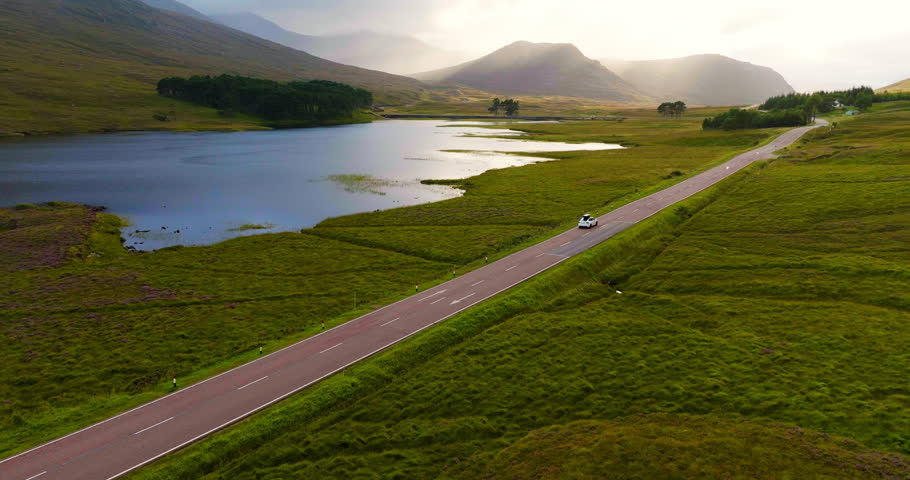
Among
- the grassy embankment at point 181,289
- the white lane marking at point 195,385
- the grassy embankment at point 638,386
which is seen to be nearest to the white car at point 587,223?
the grassy embankment at point 181,289

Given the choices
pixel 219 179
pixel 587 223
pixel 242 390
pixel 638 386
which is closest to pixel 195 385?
pixel 242 390

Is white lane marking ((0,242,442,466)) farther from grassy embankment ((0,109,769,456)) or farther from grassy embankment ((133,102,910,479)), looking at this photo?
grassy embankment ((133,102,910,479))

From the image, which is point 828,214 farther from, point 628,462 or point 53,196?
point 53,196

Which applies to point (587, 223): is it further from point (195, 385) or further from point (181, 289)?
point (195, 385)

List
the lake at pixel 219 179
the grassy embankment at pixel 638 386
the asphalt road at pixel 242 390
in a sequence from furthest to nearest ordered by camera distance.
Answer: the lake at pixel 219 179, the asphalt road at pixel 242 390, the grassy embankment at pixel 638 386

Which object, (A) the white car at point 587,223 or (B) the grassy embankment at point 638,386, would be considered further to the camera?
(A) the white car at point 587,223

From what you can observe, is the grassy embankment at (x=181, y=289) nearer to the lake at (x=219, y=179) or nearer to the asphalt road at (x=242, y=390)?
the asphalt road at (x=242, y=390)
